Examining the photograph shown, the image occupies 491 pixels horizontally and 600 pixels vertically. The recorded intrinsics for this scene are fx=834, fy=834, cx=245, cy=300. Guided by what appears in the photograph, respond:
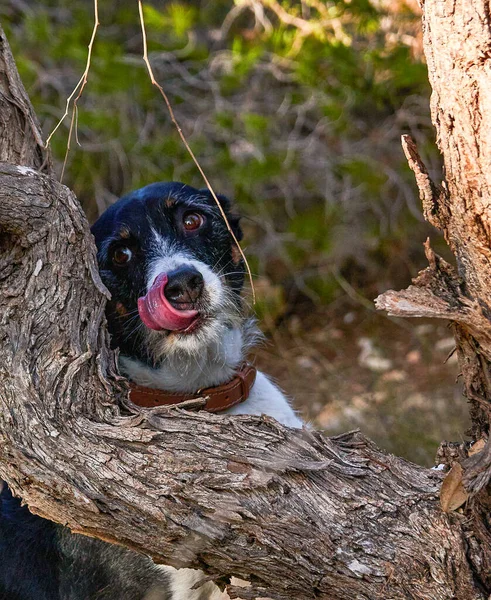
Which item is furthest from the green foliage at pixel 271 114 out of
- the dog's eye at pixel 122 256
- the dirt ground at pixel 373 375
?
the dog's eye at pixel 122 256

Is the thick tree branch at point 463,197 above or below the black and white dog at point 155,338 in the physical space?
above

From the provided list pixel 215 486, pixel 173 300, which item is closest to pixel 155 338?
pixel 173 300

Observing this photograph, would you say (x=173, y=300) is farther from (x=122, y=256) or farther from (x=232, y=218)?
(x=232, y=218)

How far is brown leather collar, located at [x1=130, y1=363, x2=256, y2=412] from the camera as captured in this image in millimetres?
3113

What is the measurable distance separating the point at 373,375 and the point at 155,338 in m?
3.48

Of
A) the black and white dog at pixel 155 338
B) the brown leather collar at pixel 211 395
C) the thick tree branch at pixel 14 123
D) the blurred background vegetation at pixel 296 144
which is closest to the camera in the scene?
the thick tree branch at pixel 14 123

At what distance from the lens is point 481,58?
78.6 inches

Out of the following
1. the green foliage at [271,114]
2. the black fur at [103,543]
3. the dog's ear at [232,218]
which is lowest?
the black fur at [103,543]

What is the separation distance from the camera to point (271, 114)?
7.00 m

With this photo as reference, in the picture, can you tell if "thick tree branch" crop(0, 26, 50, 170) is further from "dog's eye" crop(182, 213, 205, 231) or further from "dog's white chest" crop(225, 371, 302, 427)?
"dog's white chest" crop(225, 371, 302, 427)

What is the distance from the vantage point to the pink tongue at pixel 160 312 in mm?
2887

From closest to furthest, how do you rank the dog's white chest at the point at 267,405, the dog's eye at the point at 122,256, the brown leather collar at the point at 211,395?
the brown leather collar at the point at 211,395 → the dog's white chest at the point at 267,405 → the dog's eye at the point at 122,256

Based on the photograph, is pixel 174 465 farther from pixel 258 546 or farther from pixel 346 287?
pixel 346 287

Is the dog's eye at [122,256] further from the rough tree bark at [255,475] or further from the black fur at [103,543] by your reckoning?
the rough tree bark at [255,475]
